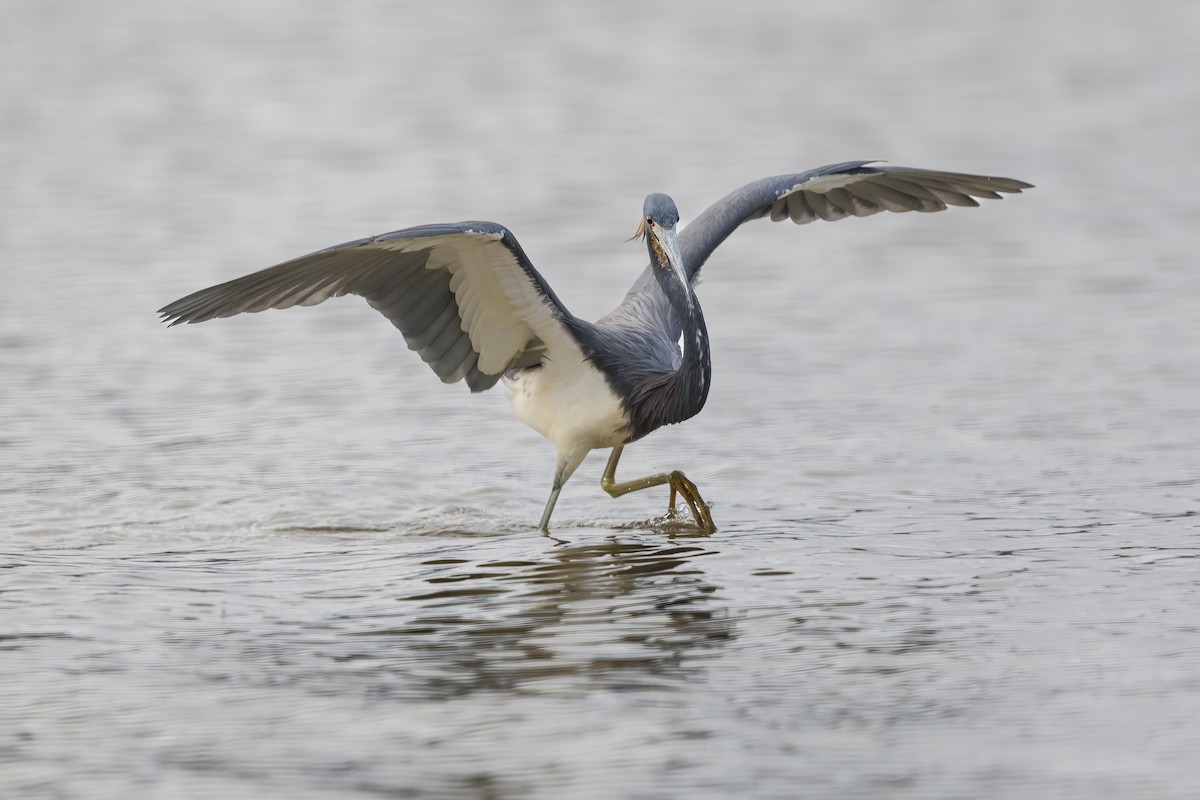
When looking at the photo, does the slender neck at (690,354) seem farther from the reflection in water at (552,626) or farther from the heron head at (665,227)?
the reflection in water at (552,626)

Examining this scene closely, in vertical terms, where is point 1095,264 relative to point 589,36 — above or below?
below

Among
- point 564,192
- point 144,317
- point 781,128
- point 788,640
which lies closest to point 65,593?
point 788,640

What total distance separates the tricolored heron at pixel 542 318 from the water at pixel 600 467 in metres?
0.50

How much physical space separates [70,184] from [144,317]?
4.19 metres

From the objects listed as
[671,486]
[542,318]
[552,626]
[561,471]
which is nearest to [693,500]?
[671,486]

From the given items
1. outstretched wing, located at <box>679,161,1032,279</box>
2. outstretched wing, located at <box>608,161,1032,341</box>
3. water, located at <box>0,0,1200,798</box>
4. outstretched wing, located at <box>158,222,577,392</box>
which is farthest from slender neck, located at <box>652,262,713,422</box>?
outstretched wing, located at <box>679,161,1032,279</box>

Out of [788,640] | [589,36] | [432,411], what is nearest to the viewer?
[788,640]

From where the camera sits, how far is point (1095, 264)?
12.2m

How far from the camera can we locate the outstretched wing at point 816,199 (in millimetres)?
8617

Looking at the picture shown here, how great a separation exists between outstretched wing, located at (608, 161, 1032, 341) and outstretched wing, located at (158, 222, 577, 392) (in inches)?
36.5

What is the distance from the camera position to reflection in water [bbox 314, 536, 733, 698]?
5.97 m

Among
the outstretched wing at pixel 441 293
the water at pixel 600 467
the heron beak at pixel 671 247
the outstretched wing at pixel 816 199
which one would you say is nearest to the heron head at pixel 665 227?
the heron beak at pixel 671 247

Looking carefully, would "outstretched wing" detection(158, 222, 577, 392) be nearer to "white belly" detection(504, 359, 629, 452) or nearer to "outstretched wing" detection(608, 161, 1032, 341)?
"white belly" detection(504, 359, 629, 452)

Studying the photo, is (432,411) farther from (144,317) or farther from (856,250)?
(856,250)
